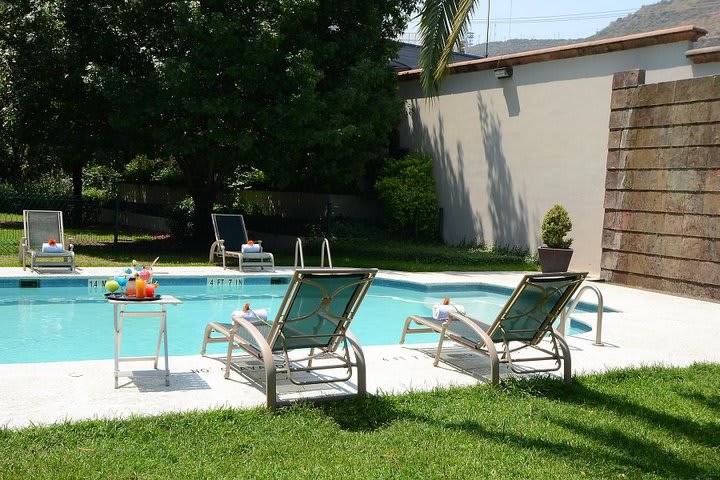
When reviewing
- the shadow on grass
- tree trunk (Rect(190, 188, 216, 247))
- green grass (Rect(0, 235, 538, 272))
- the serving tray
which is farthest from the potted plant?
the serving tray

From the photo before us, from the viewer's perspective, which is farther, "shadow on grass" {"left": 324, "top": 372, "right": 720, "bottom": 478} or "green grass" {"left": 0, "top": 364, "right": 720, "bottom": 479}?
"shadow on grass" {"left": 324, "top": 372, "right": 720, "bottom": 478}

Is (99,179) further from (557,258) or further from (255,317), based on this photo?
(255,317)

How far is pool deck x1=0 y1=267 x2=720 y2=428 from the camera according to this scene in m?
5.11

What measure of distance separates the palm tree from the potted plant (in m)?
5.78

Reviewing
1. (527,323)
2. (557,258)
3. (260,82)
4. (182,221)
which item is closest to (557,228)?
(557,258)

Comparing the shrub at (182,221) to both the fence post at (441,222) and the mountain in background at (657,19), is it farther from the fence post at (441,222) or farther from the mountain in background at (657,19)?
the mountain in background at (657,19)

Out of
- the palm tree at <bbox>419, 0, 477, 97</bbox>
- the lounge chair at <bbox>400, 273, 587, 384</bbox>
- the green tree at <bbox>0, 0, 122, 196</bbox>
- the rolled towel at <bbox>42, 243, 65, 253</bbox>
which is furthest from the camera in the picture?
the green tree at <bbox>0, 0, 122, 196</bbox>

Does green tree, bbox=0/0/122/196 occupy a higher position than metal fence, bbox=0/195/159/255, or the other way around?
green tree, bbox=0/0/122/196

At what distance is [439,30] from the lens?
916 centimetres

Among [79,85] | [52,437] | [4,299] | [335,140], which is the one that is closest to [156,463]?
[52,437]

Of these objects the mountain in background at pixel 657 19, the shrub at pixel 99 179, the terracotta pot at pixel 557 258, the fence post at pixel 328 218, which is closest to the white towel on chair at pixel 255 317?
the terracotta pot at pixel 557 258

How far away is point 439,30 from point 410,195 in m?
8.78

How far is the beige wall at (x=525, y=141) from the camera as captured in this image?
1477cm

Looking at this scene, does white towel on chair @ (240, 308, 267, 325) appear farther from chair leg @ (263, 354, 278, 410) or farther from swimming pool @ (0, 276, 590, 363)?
swimming pool @ (0, 276, 590, 363)
